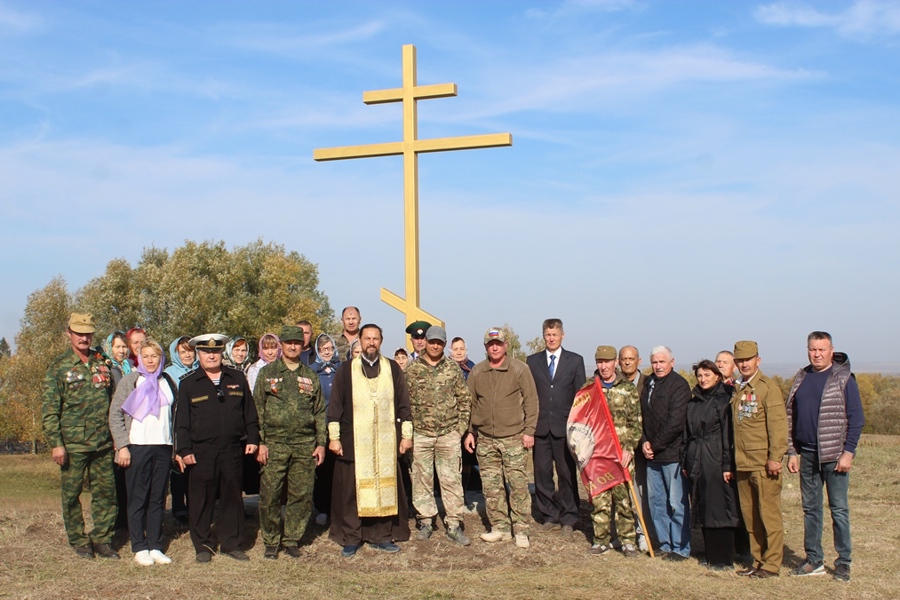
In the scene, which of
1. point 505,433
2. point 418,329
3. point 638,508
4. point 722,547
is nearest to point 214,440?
point 418,329

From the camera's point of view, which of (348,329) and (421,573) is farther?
(348,329)

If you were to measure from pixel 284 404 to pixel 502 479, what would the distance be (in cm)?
232

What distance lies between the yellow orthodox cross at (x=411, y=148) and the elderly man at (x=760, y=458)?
4445 millimetres

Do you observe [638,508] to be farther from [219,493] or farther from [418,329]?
[219,493]

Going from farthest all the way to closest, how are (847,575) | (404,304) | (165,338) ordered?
1. (165,338)
2. (404,304)
3. (847,575)

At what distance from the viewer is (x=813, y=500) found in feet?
23.7

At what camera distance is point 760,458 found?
23.7 feet

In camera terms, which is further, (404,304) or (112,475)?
(404,304)

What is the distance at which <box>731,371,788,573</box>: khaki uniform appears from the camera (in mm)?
7211

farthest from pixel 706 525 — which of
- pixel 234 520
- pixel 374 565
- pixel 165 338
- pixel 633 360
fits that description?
pixel 165 338

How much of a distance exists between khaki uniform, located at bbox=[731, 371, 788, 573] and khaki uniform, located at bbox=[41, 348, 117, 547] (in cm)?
579

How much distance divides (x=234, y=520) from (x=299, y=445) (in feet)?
3.07

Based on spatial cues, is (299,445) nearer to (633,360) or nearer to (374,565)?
(374,565)

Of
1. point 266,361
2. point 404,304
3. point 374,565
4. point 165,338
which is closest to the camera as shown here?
point 374,565
